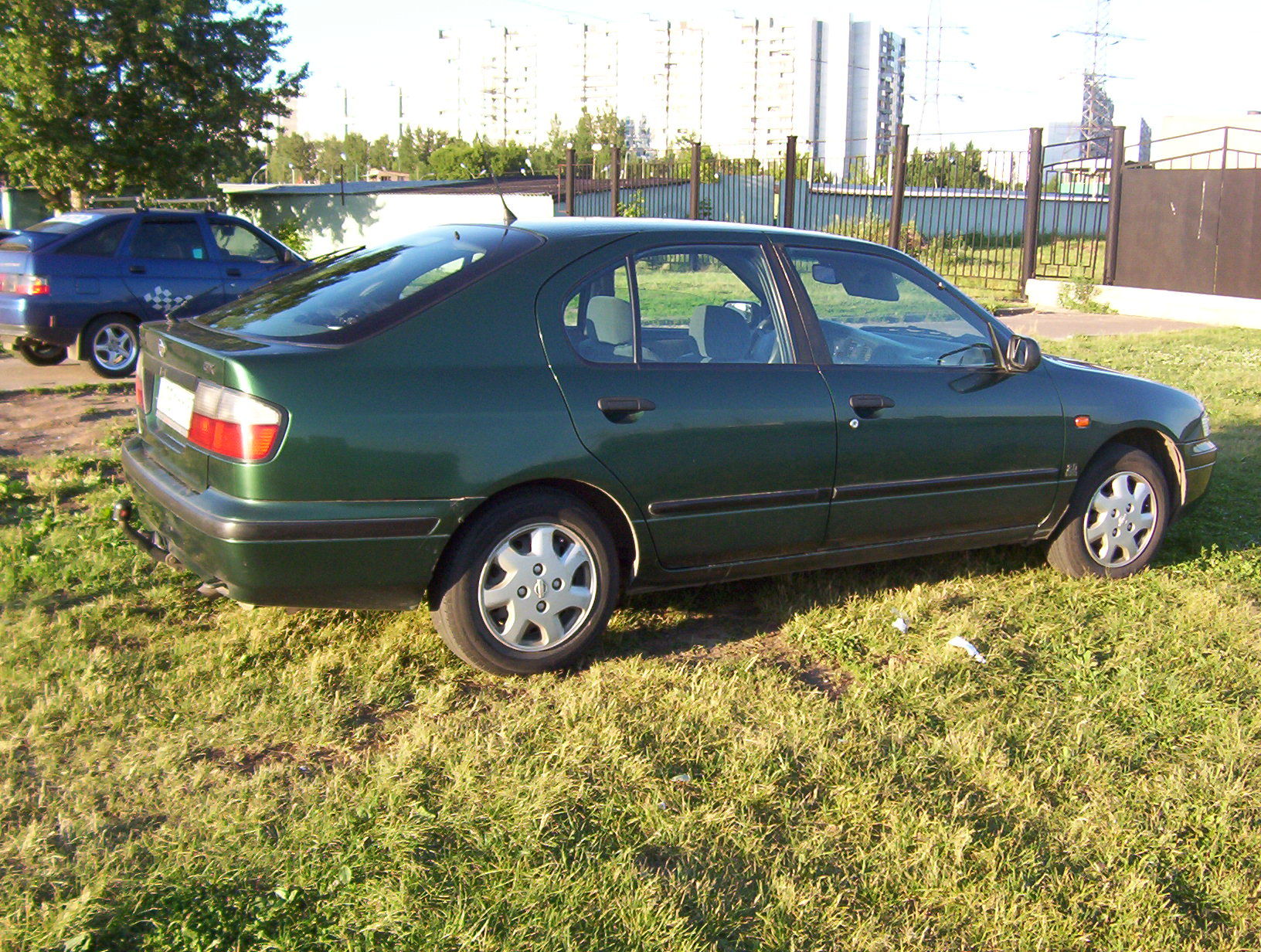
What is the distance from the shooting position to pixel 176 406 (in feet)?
12.7

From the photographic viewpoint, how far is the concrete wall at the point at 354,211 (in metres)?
27.5

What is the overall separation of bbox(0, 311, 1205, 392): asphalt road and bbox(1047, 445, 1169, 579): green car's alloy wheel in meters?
7.40

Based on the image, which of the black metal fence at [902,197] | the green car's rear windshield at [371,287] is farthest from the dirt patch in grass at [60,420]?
the black metal fence at [902,197]

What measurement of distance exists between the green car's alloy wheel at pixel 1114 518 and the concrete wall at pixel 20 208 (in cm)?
2750

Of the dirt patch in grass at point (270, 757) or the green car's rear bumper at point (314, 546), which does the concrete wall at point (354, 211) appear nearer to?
the green car's rear bumper at point (314, 546)

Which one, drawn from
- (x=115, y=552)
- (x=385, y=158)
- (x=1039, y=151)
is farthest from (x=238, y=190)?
(x=385, y=158)

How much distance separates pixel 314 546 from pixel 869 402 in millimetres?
2182

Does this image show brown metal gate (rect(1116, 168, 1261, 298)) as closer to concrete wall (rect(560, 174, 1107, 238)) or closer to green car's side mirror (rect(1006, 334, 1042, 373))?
concrete wall (rect(560, 174, 1107, 238))

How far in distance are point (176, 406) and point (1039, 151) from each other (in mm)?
15524

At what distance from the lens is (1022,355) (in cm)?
475

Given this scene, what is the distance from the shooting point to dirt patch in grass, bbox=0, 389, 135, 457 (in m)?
7.15

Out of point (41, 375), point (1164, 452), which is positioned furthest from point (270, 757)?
point (41, 375)

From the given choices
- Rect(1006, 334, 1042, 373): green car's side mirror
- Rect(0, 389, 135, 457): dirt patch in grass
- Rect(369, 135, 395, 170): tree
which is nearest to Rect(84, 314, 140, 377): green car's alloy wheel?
Rect(0, 389, 135, 457): dirt patch in grass

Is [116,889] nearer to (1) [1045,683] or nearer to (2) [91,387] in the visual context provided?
(1) [1045,683]
